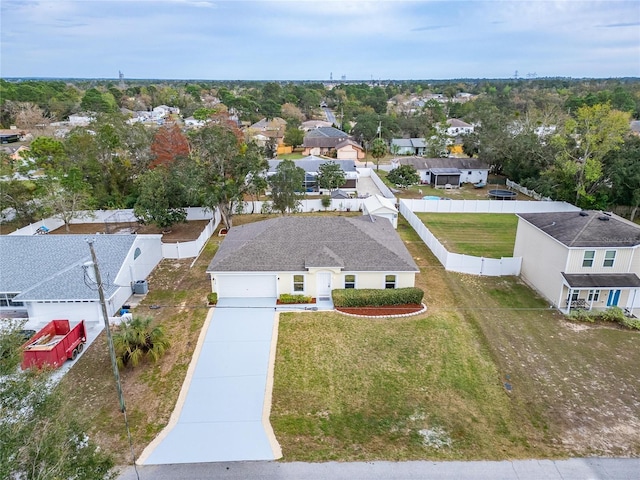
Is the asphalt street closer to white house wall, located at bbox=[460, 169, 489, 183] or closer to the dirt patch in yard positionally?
the dirt patch in yard

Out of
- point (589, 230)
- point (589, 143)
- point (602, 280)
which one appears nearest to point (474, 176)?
point (589, 143)

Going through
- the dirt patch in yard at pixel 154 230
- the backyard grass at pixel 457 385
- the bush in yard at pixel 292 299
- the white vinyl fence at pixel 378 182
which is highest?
the white vinyl fence at pixel 378 182

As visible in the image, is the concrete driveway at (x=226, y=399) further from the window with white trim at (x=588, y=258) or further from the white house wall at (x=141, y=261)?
the window with white trim at (x=588, y=258)

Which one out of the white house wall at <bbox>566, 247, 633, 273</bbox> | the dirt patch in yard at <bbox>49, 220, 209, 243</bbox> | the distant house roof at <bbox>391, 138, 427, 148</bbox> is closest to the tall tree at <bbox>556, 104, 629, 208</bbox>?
the white house wall at <bbox>566, 247, 633, 273</bbox>

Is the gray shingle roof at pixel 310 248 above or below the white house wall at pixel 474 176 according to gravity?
above

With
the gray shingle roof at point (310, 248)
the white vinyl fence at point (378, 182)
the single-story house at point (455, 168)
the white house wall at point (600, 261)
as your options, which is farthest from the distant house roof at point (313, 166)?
the white house wall at point (600, 261)
